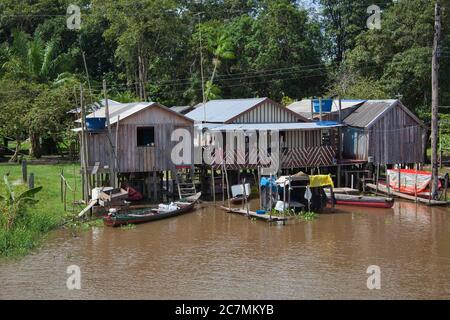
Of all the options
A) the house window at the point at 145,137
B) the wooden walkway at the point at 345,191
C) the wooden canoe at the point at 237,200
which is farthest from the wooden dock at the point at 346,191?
the house window at the point at 145,137

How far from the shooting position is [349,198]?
2780cm

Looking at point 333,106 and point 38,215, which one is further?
point 333,106

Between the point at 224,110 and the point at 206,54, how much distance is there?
52.6 ft

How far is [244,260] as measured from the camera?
18.9m

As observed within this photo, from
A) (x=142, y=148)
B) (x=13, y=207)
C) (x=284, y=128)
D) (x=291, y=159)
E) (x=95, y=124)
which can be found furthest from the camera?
(x=291, y=159)

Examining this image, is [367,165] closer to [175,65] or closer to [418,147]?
→ [418,147]

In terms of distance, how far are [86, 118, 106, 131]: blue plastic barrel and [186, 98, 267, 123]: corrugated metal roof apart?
5.40 meters

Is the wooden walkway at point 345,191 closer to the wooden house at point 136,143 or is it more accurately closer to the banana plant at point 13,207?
the wooden house at point 136,143

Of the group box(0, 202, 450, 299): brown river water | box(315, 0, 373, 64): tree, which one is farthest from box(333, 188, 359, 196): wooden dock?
box(315, 0, 373, 64): tree

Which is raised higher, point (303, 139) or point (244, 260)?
point (303, 139)

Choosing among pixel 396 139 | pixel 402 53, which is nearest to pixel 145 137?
pixel 396 139

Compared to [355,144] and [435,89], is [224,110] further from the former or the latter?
[435,89]

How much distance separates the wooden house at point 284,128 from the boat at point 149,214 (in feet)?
13.1

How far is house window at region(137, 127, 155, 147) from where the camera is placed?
29.3 m
